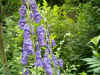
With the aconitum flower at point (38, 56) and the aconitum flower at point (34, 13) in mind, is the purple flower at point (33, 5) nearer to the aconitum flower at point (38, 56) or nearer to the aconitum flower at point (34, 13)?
the aconitum flower at point (34, 13)

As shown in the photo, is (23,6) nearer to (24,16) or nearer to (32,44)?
(24,16)

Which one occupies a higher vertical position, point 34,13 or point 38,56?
point 34,13

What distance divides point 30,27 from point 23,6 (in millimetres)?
145

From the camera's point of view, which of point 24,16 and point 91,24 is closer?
point 24,16

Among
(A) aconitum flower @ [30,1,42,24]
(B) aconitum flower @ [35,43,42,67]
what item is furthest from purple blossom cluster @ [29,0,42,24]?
(B) aconitum flower @ [35,43,42,67]

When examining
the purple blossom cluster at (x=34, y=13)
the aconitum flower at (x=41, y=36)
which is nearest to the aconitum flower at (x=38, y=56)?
the aconitum flower at (x=41, y=36)

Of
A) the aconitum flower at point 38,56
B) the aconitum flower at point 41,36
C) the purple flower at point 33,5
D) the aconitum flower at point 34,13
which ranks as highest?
the purple flower at point 33,5

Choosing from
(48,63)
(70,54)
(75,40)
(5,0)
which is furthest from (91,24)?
(5,0)

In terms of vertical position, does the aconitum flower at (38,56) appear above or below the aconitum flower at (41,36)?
below

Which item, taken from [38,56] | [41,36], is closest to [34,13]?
[41,36]

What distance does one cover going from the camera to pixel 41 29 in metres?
1.22

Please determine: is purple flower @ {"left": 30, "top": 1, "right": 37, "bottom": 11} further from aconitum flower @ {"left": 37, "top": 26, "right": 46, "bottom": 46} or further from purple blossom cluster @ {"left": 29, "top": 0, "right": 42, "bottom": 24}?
aconitum flower @ {"left": 37, "top": 26, "right": 46, "bottom": 46}

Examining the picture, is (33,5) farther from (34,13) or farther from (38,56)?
(38,56)

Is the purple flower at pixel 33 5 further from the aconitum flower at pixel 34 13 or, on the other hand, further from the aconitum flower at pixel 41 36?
the aconitum flower at pixel 41 36
